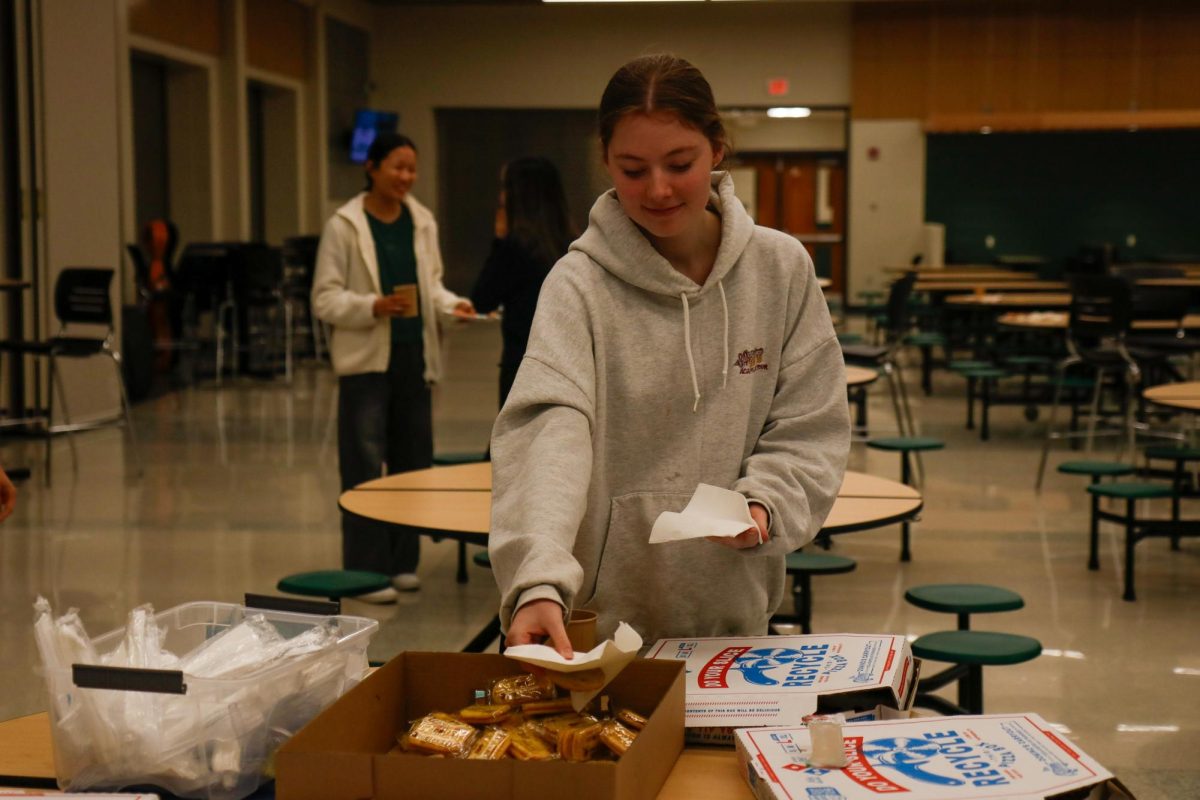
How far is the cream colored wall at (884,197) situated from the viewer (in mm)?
18625

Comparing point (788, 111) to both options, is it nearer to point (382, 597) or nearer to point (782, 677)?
point (382, 597)

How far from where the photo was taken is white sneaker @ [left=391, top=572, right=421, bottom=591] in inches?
207

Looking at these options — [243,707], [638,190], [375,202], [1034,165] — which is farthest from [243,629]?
[1034,165]

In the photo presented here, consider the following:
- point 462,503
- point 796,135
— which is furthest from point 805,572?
point 796,135

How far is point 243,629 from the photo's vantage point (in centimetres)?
152

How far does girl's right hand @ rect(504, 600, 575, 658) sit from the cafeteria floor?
2436 millimetres

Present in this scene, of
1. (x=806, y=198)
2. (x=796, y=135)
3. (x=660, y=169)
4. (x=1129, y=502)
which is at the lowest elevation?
(x=1129, y=502)

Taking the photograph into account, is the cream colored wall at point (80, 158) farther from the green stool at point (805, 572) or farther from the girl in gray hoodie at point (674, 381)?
A: the girl in gray hoodie at point (674, 381)

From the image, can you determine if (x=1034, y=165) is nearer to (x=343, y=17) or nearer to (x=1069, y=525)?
(x=343, y=17)

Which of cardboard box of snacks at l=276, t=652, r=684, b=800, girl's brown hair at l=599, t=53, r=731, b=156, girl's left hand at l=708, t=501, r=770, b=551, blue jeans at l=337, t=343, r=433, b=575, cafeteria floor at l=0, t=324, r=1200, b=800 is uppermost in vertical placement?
girl's brown hair at l=599, t=53, r=731, b=156

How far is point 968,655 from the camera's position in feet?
10.6

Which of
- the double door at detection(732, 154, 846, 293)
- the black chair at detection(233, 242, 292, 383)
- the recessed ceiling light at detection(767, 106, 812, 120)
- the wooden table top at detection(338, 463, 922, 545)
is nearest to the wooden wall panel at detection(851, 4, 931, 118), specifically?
the recessed ceiling light at detection(767, 106, 812, 120)

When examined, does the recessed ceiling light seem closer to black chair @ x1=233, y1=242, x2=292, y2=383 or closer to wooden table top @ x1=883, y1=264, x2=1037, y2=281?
wooden table top @ x1=883, y1=264, x2=1037, y2=281

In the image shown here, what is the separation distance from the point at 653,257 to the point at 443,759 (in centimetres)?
73
